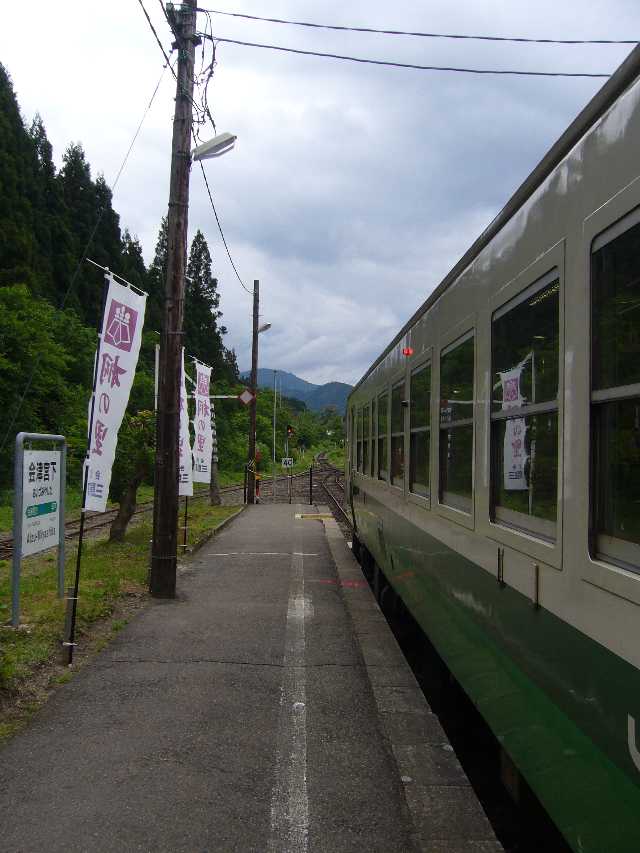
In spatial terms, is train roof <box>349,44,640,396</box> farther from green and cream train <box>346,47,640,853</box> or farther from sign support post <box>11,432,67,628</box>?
sign support post <box>11,432,67,628</box>

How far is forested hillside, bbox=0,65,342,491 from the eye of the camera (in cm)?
2619

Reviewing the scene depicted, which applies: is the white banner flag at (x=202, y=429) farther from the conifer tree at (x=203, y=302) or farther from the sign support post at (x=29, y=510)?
the conifer tree at (x=203, y=302)

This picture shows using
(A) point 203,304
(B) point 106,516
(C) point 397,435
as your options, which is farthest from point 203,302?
(C) point 397,435

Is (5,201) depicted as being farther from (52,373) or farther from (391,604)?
(391,604)

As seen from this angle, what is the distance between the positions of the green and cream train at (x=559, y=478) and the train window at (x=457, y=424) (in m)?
0.02

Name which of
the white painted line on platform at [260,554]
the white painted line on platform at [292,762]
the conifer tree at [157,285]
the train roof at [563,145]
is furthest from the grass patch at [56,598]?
the conifer tree at [157,285]

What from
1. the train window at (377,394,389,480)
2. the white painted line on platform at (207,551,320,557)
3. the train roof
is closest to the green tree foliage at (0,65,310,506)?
the white painted line on platform at (207,551,320,557)

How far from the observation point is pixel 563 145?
248 centimetres

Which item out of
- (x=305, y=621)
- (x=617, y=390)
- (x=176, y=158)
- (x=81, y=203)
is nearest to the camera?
(x=617, y=390)

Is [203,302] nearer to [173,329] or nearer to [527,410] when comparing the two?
[173,329]

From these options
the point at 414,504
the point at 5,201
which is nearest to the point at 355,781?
the point at 414,504

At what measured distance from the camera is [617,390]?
6.58 feet

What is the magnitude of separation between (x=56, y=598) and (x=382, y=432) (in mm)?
3644

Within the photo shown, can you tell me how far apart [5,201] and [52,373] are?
15219 millimetres
